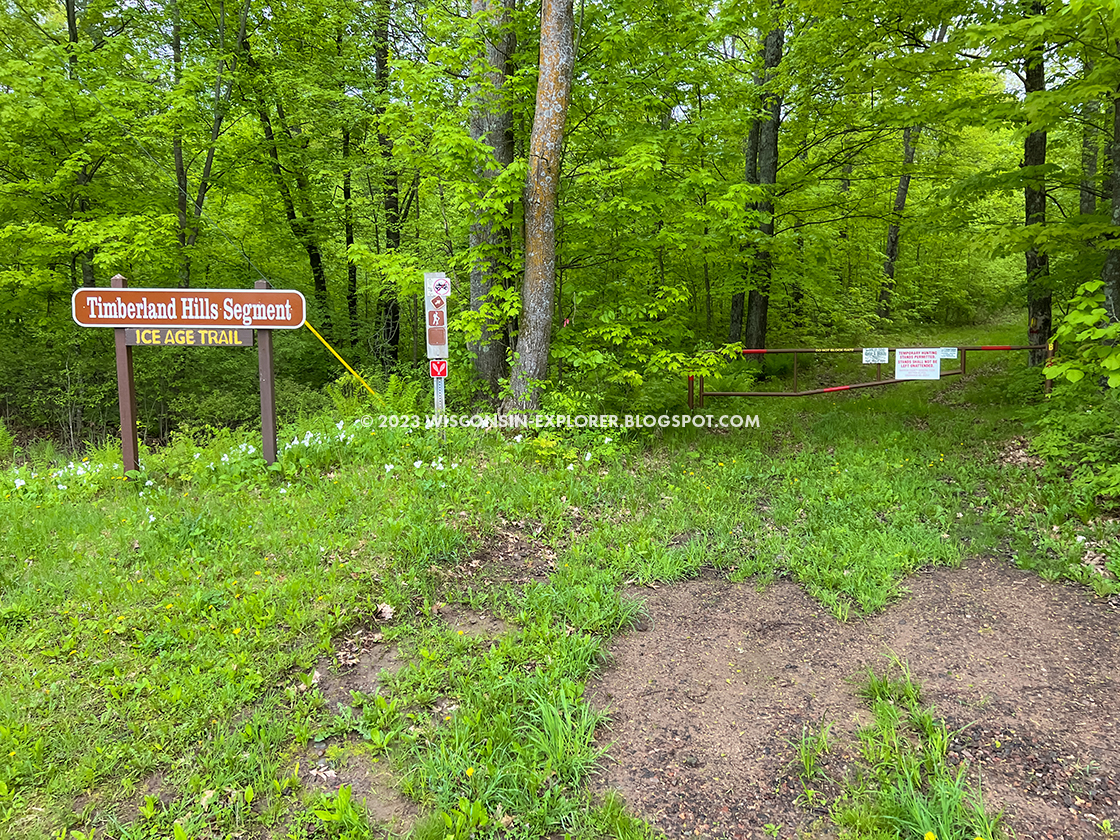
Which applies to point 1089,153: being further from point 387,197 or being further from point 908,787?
point 387,197

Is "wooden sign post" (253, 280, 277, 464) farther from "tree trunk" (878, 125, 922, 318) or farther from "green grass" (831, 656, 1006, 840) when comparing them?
"tree trunk" (878, 125, 922, 318)

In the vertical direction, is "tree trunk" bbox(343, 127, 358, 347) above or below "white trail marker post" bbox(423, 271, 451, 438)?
above

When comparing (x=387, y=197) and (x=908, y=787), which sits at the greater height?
(x=387, y=197)

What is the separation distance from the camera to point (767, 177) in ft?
38.2

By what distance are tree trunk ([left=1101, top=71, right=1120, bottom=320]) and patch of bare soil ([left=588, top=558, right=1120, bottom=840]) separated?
387 centimetres

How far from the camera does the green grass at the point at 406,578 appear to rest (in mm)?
2883

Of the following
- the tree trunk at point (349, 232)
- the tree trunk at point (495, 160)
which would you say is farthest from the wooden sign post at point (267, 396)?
the tree trunk at point (349, 232)

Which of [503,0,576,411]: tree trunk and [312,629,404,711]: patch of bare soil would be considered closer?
[312,629,404,711]: patch of bare soil

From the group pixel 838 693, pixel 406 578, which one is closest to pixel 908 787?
pixel 838 693

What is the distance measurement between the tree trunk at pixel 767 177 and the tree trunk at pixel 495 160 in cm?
473

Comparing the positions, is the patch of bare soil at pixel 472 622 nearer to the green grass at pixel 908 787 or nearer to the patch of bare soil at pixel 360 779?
the patch of bare soil at pixel 360 779

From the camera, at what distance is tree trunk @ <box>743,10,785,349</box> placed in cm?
1116

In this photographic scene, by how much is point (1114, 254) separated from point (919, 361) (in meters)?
2.52

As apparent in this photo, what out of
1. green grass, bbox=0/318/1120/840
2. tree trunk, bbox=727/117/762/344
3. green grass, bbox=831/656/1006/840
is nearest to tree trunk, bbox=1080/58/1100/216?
green grass, bbox=0/318/1120/840
